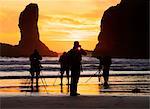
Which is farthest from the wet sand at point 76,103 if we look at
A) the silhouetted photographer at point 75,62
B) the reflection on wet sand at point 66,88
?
the reflection on wet sand at point 66,88

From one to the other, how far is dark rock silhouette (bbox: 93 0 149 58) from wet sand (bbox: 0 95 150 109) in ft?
454

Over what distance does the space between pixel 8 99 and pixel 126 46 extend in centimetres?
15636

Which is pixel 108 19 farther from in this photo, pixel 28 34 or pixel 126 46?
pixel 28 34

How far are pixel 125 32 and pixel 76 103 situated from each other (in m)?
161

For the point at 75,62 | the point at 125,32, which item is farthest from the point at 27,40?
the point at 75,62

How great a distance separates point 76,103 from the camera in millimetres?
16766

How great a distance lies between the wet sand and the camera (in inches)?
617

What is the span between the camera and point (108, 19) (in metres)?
180

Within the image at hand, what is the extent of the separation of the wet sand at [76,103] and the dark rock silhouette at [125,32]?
13831cm

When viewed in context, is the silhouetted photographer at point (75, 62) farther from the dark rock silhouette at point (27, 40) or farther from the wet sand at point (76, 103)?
the dark rock silhouette at point (27, 40)

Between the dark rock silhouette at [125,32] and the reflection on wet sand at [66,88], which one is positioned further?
the dark rock silhouette at [125,32]

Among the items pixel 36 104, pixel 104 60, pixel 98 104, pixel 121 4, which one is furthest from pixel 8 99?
pixel 121 4

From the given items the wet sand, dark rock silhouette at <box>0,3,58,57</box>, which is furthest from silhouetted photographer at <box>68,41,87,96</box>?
dark rock silhouette at <box>0,3,58,57</box>

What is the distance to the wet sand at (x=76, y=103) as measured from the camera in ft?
51.4
